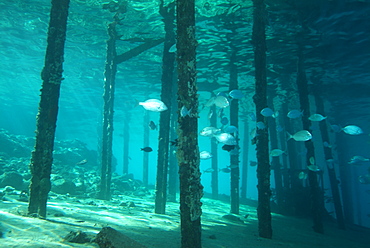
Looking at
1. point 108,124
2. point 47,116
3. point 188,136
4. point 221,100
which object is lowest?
point 188,136

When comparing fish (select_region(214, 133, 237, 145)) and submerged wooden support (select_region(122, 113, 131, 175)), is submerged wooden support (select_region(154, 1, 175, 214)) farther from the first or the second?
submerged wooden support (select_region(122, 113, 131, 175))

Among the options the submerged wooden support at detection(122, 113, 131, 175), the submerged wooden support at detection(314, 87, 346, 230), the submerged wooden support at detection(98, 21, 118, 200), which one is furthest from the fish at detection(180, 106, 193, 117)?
the submerged wooden support at detection(122, 113, 131, 175)

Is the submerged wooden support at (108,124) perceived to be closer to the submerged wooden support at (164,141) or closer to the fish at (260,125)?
the submerged wooden support at (164,141)

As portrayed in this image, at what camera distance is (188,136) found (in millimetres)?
4590

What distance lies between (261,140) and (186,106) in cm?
401

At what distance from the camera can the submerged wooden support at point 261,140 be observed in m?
7.14

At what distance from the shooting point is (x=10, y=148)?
2267cm

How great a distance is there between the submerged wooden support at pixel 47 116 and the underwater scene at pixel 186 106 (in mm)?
29

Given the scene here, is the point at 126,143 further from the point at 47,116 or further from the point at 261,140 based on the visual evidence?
the point at 261,140

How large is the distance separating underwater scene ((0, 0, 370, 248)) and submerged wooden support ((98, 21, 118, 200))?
0.07m

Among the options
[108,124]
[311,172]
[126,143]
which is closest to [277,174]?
[311,172]

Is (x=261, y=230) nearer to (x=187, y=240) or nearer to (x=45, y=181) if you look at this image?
(x=187, y=240)

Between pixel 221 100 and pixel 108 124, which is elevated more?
pixel 221 100

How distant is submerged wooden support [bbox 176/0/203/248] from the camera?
432 cm
